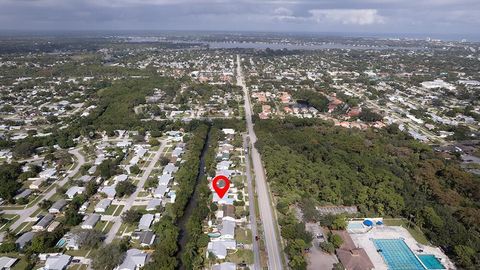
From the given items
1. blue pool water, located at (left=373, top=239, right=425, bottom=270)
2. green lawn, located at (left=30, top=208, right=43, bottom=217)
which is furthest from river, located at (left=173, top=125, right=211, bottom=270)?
blue pool water, located at (left=373, top=239, right=425, bottom=270)

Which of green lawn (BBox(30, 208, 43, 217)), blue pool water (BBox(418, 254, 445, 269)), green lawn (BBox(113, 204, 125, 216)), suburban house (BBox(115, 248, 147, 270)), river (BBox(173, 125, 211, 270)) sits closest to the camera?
suburban house (BBox(115, 248, 147, 270))

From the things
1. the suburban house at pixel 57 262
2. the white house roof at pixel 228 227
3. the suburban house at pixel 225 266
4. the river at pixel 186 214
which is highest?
the white house roof at pixel 228 227

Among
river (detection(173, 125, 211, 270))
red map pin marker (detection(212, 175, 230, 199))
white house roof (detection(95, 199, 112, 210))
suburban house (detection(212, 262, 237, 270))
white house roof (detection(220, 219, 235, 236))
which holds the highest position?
red map pin marker (detection(212, 175, 230, 199))

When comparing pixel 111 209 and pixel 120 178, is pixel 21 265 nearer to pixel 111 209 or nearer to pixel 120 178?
pixel 111 209

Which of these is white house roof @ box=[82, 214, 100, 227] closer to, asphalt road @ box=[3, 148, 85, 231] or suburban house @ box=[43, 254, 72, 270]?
suburban house @ box=[43, 254, 72, 270]

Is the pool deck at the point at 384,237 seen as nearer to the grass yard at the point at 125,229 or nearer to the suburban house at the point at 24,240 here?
the grass yard at the point at 125,229

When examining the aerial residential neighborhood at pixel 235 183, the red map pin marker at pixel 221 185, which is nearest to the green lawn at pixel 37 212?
the aerial residential neighborhood at pixel 235 183
